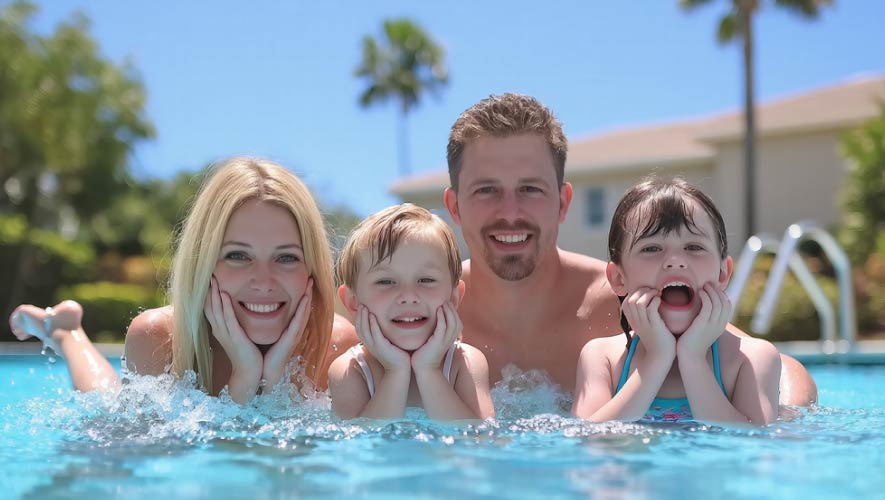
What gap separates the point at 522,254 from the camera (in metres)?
4.82

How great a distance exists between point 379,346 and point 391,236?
0.50 metres

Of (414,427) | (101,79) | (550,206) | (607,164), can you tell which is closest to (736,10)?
(607,164)

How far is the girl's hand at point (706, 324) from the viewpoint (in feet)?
11.8

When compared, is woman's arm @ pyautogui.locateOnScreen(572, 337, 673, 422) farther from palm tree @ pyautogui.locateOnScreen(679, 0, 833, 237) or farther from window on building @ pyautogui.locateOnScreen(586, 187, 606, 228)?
window on building @ pyautogui.locateOnScreen(586, 187, 606, 228)

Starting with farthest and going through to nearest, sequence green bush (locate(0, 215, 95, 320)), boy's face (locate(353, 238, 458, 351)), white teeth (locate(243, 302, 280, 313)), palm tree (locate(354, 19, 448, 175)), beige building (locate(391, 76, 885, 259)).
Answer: palm tree (locate(354, 19, 448, 175)) < beige building (locate(391, 76, 885, 259)) < green bush (locate(0, 215, 95, 320)) < white teeth (locate(243, 302, 280, 313)) < boy's face (locate(353, 238, 458, 351))

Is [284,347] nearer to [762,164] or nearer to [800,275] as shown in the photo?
[800,275]

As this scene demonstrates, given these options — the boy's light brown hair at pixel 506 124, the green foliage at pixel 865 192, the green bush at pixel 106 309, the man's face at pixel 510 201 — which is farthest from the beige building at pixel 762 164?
the man's face at pixel 510 201

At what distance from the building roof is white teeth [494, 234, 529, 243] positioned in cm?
1926

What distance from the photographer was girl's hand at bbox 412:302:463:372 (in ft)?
12.6

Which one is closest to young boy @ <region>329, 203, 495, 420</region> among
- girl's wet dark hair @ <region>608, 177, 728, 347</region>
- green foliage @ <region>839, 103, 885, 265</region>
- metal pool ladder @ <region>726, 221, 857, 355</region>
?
girl's wet dark hair @ <region>608, 177, 728, 347</region>

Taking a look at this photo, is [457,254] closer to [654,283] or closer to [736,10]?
[654,283]

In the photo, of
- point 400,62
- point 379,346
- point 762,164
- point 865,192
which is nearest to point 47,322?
point 379,346

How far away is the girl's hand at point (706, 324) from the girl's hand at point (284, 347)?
5.79ft

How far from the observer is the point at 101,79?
97.1 ft
